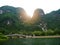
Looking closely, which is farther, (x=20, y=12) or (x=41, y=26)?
(x=20, y=12)

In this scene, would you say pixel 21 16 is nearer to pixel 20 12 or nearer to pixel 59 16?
pixel 20 12

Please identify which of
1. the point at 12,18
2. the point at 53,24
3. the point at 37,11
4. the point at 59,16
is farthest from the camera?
the point at 37,11

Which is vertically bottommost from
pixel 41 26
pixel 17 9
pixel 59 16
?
pixel 41 26

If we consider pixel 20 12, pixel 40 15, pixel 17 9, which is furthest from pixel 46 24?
pixel 17 9

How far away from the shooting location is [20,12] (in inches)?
6757

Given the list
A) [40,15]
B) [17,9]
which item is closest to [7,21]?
[40,15]

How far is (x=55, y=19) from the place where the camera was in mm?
138500

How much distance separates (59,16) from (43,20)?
53.1 ft

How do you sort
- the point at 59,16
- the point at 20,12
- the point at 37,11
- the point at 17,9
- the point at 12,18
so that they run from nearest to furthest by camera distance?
the point at 12,18
the point at 59,16
the point at 37,11
the point at 20,12
the point at 17,9

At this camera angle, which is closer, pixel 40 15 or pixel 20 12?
Answer: pixel 40 15

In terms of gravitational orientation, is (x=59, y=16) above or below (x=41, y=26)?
above

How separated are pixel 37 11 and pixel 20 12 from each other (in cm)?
2235

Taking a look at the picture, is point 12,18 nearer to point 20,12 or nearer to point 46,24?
point 46,24

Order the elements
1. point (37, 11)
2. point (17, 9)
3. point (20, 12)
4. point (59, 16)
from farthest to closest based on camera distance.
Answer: point (17, 9)
point (20, 12)
point (37, 11)
point (59, 16)
